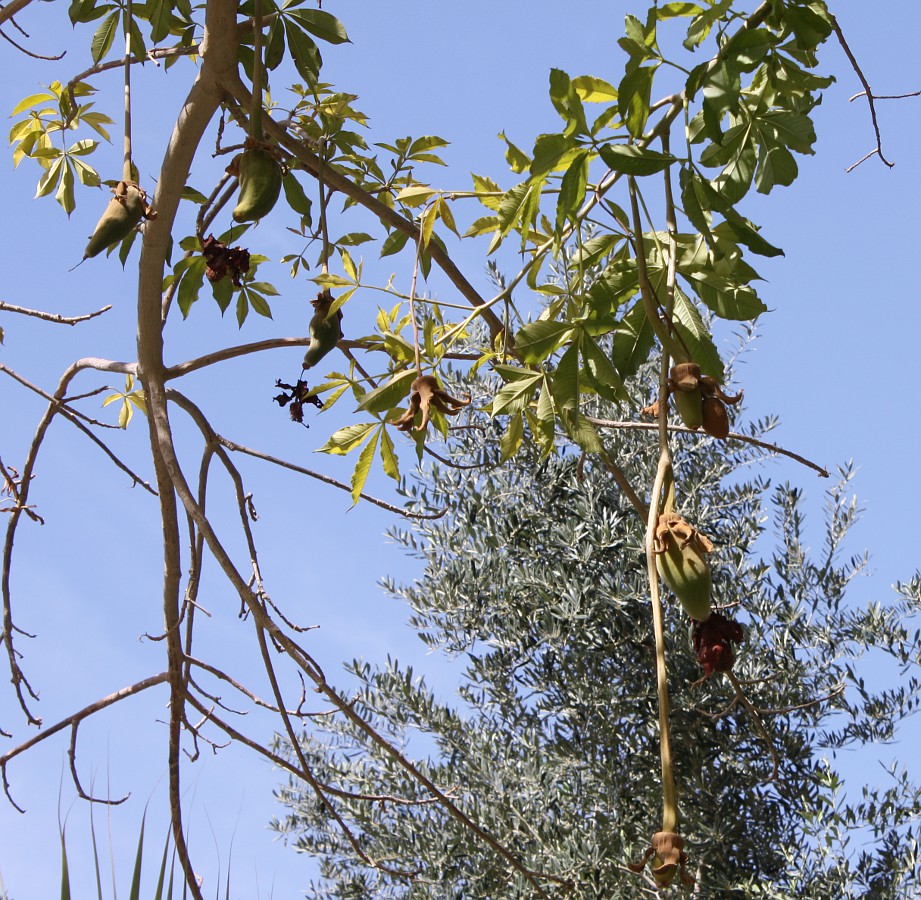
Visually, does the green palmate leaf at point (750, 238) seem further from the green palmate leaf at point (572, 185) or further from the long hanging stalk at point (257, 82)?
the long hanging stalk at point (257, 82)

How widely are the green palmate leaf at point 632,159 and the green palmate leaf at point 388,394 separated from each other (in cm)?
29

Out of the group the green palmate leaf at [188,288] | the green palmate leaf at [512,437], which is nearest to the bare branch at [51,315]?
the green palmate leaf at [188,288]

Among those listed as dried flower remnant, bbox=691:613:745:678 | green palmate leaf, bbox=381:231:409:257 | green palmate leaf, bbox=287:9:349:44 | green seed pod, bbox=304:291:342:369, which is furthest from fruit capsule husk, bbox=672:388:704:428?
green palmate leaf, bbox=381:231:409:257

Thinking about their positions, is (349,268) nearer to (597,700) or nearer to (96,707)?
(96,707)

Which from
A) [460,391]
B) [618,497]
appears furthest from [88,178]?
[618,497]

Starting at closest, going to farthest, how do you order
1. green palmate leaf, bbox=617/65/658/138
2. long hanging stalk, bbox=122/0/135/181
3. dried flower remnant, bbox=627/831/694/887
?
dried flower remnant, bbox=627/831/694/887
green palmate leaf, bbox=617/65/658/138
long hanging stalk, bbox=122/0/135/181

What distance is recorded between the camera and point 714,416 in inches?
24.3

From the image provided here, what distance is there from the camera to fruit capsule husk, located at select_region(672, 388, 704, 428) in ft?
2.01

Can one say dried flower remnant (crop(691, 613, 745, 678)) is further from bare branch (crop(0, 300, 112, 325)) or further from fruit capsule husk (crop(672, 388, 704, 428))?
bare branch (crop(0, 300, 112, 325))

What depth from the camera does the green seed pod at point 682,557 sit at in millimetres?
570

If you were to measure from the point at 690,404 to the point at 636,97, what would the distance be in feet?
1.01

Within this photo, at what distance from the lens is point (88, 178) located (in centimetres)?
150

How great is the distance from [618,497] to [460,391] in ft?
2.09

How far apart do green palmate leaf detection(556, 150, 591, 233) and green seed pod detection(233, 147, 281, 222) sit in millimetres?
352
